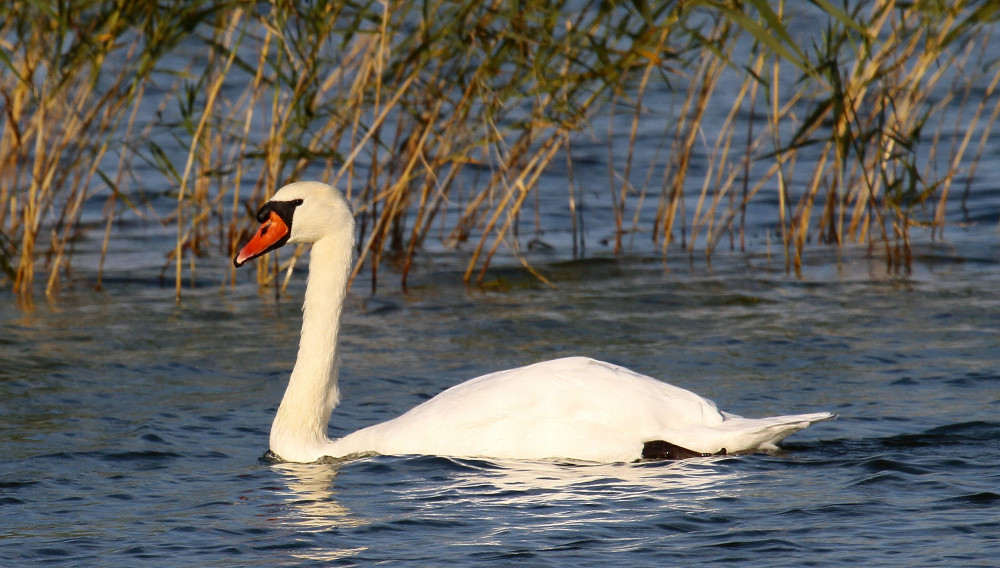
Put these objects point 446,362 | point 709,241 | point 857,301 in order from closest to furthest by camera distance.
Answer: point 446,362, point 857,301, point 709,241

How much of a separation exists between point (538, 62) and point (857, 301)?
9.22 ft

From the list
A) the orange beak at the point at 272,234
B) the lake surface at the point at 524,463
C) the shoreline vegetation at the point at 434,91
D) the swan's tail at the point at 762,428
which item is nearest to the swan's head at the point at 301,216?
the orange beak at the point at 272,234

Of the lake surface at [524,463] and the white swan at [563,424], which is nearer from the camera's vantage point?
the lake surface at [524,463]

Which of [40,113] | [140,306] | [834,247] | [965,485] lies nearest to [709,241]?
[834,247]

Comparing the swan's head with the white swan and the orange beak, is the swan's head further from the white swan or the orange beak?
the white swan

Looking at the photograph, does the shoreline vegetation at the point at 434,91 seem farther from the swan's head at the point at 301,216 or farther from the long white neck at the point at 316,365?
the long white neck at the point at 316,365

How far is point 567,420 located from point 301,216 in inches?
60.8

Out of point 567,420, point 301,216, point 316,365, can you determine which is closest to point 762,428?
point 567,420

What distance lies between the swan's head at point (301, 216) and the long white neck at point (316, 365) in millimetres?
79

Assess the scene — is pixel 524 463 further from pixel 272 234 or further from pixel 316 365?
pixel 272 234

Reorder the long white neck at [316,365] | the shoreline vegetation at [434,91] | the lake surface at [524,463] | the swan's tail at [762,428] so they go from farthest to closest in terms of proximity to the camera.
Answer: the shoreline vegetation at [434,91]
the long white neck at [316,365]
the swan's tail at [762,428]
the lake surface at [524,463]

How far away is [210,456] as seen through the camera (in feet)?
21.3

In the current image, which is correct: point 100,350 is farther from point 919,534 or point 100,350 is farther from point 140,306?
point 919,534

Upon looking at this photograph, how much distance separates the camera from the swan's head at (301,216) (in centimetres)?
653
